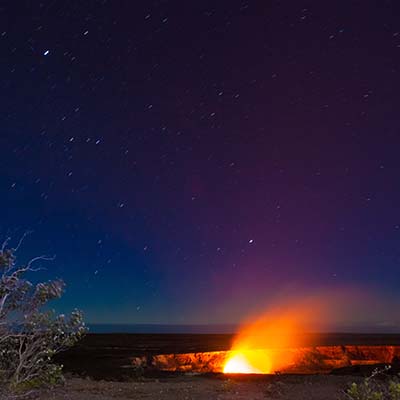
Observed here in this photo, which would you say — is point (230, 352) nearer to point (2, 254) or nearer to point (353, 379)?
point (353, 379)

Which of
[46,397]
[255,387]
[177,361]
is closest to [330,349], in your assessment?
[177,361]

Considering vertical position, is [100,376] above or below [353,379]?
above

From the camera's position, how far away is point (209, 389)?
25.9m

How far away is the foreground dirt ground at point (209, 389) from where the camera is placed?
2350 centimetres

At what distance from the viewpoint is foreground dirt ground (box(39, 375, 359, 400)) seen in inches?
925

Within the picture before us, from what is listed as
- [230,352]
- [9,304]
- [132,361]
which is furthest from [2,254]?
[230,352]

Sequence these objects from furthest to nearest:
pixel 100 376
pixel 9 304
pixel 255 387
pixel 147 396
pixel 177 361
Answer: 1. pixel 177 361
2. pixel 100 376
3. pixel 255 387
4. pixel 147 396
5. pixel 9 304

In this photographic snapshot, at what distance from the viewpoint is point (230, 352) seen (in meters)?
52.7

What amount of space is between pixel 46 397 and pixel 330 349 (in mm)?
42394

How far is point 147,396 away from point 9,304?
464 inches

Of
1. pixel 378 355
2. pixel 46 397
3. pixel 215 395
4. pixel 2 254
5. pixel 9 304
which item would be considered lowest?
pixel 378 355

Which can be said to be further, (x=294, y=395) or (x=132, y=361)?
(x=132, y=361)

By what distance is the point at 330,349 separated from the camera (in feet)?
190

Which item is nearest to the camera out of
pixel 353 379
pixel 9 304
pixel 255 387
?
pixel 9 304
